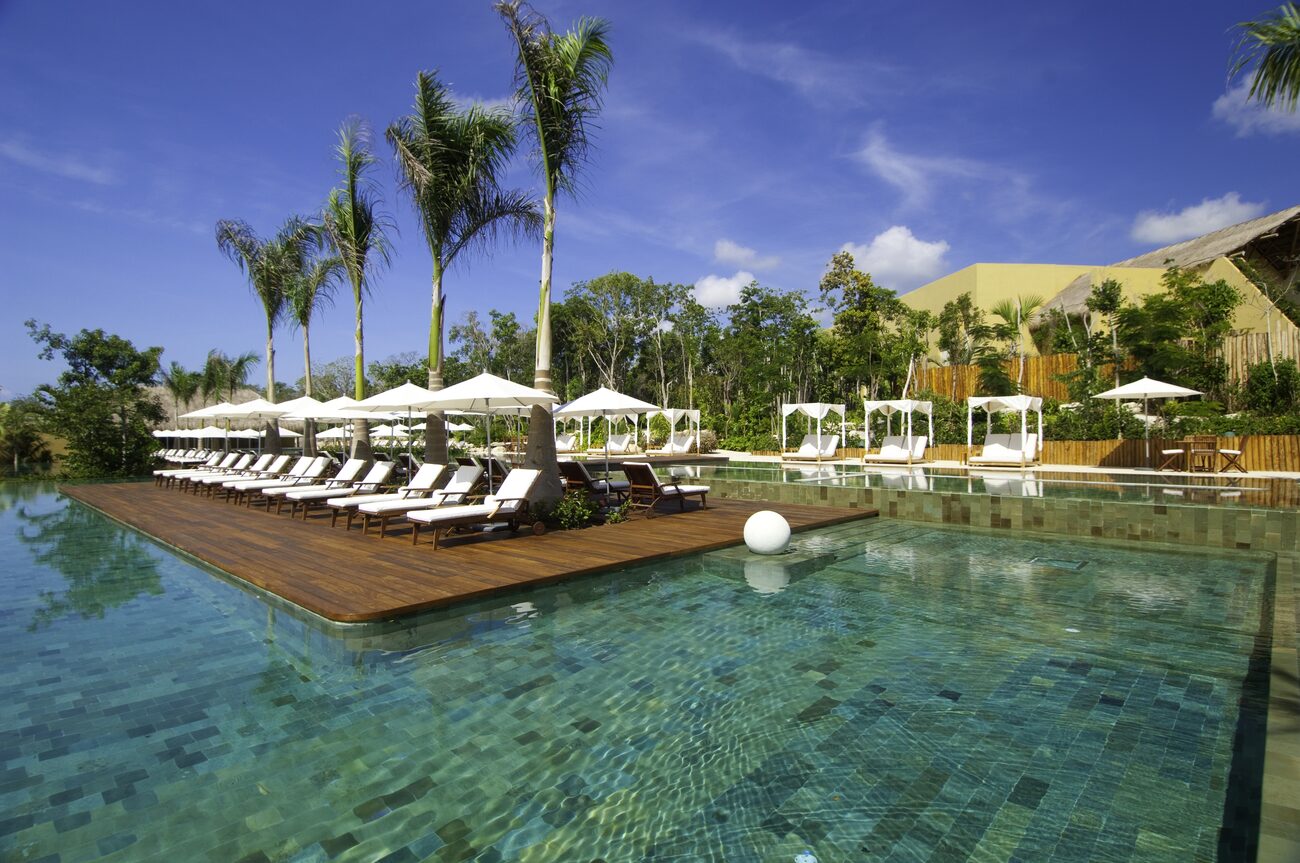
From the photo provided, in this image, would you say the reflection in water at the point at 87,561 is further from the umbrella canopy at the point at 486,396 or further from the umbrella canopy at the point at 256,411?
the umbrella canopy at the point at 486,396

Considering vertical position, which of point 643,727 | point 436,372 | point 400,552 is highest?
point 436,372

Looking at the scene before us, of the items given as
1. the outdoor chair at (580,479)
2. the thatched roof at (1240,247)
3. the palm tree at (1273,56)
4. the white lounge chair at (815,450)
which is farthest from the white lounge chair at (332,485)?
the thatched roof at (1240,247)

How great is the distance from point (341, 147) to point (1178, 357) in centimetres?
2225

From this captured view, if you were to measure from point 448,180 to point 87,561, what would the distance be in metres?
7.65

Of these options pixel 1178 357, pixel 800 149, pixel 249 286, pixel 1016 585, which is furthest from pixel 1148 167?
pixel 249 286

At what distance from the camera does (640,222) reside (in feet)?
81.0

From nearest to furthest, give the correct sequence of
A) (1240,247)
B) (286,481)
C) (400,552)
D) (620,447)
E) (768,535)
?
(400,552) < (768,535) < (286,481) < (1240,247) < (620,447)

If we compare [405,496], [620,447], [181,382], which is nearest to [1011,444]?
[405,496]

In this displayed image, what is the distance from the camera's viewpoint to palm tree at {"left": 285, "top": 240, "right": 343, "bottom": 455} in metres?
17.4

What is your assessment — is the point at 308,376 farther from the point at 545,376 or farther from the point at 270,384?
the point at 545,376

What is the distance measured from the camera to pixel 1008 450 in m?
16.6

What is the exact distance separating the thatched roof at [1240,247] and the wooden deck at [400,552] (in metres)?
24.3

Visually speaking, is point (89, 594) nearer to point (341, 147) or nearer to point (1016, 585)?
point (1016, 585)

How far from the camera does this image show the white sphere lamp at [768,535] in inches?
286
